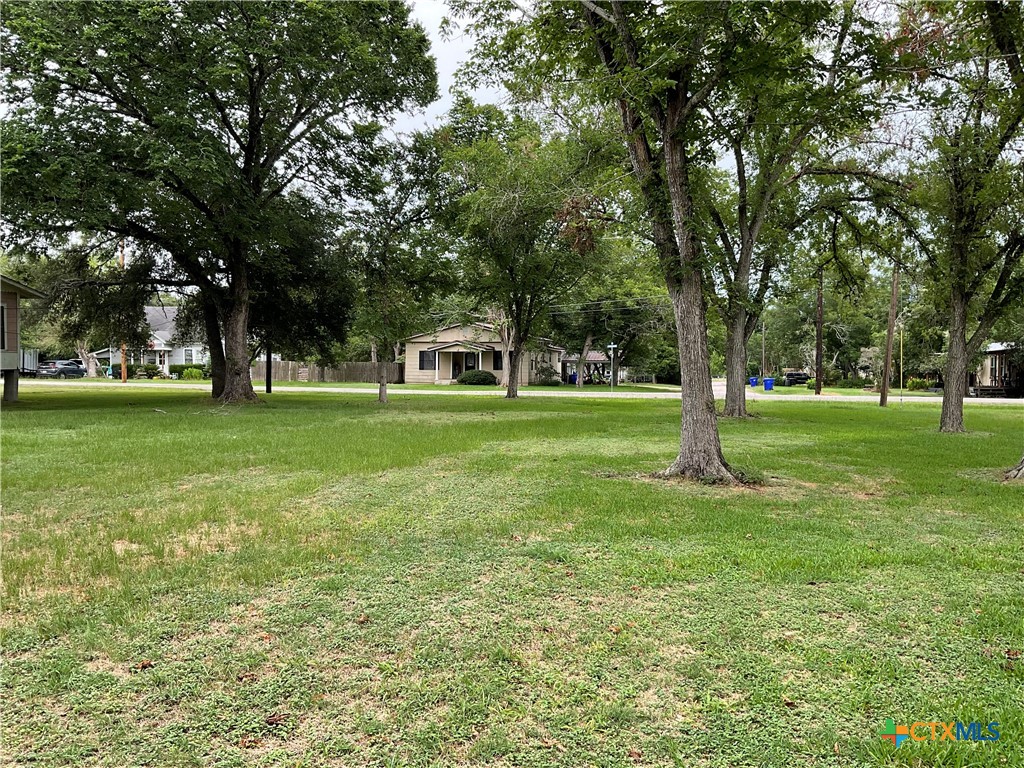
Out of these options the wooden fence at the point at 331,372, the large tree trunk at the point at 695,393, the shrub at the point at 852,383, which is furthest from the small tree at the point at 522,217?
the shrub at the point at 852,383

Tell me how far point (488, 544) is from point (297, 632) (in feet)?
5.58

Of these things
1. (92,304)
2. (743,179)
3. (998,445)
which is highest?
(743,179)

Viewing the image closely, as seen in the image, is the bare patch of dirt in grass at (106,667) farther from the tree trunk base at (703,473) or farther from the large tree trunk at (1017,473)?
the large tree trunk at (1017,473)

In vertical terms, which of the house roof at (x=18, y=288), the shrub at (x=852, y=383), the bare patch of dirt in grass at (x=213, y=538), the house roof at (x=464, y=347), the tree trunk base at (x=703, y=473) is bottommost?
the bare patch of dirt in grass at (x=213, y=538)

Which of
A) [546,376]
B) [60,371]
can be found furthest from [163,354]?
[546,376]

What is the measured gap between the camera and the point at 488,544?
4.36m

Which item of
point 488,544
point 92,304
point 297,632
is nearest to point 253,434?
point 488,544

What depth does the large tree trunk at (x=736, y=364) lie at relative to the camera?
15.7 meters

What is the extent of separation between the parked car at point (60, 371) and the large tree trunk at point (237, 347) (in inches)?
1387

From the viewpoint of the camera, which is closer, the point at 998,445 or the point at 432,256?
the point at 998,445

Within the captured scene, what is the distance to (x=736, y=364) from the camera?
15.8 m

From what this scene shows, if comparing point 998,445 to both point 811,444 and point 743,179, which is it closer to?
point 811,444

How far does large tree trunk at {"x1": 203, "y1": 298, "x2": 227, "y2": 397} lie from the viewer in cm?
1966

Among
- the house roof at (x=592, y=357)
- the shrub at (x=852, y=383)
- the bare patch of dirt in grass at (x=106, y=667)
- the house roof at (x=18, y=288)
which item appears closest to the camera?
the bare patch of dirt in grass at (x=106, y=667)
